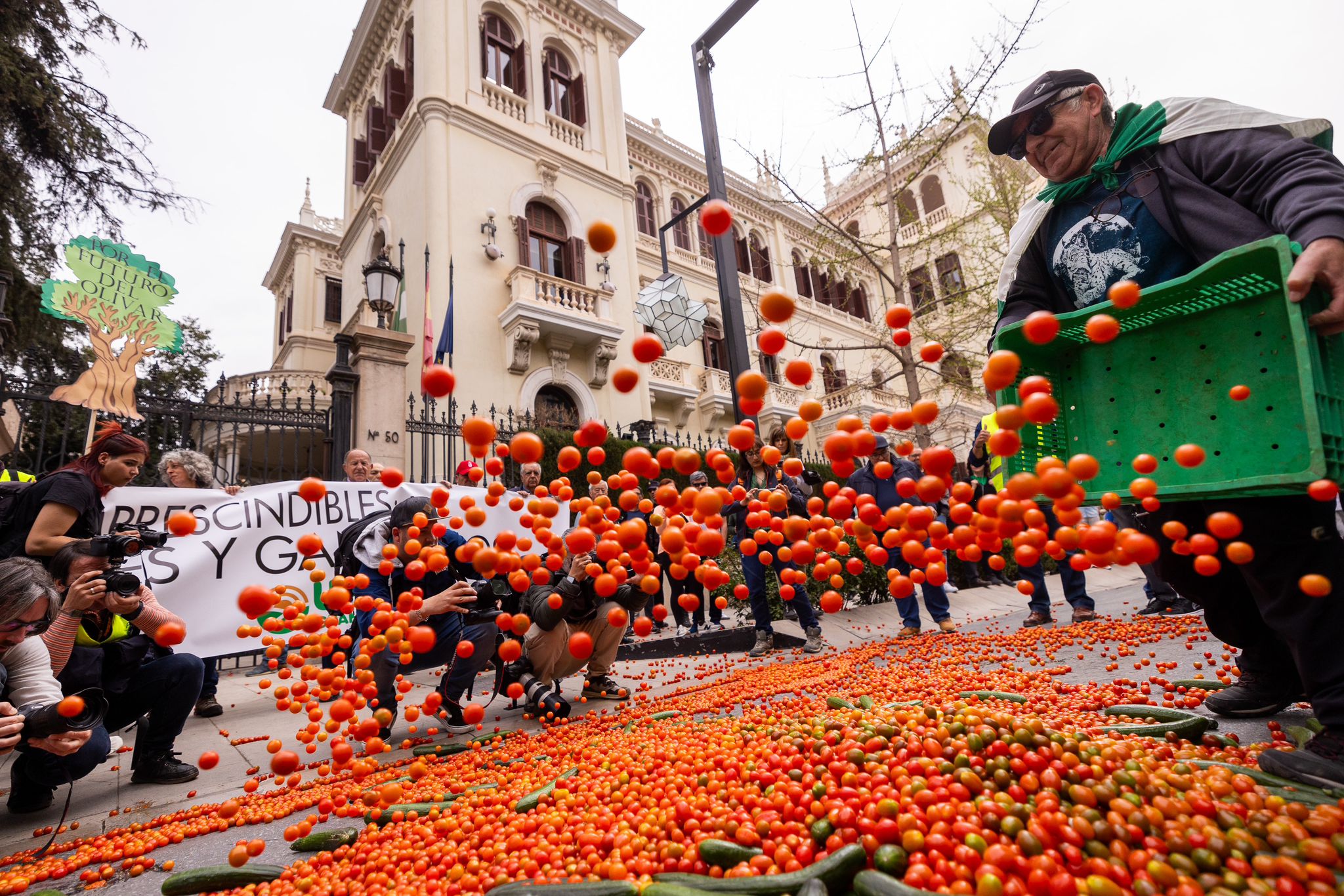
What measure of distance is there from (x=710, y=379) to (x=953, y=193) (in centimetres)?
1310

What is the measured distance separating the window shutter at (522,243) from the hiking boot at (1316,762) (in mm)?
15206

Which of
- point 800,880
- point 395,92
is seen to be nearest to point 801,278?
point 395,92

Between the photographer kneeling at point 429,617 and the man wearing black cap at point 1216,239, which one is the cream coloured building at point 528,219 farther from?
the photographer kneeling at point 429,617

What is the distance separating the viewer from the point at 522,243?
15.1 metres

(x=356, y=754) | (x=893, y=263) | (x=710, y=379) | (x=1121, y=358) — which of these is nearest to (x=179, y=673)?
(x=356, y=754)

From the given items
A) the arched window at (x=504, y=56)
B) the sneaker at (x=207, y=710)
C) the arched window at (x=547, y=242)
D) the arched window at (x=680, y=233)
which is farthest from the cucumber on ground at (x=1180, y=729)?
the arched window at (x=680, y=233)

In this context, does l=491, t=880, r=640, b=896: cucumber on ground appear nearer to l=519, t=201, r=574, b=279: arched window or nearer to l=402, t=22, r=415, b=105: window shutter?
l=519, t=201, r=574, b=279: arched window

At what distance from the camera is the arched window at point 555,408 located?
14.7 meters

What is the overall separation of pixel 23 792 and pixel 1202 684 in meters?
5.86

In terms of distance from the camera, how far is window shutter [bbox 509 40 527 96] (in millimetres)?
16406

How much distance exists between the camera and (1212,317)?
182cm

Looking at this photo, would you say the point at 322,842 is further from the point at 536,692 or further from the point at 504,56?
the point at 504,56

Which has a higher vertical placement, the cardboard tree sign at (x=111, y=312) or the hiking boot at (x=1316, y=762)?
the cardboard tree sign at (x=111, y=312)

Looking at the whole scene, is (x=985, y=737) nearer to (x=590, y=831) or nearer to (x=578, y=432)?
(x=590, y=831)
